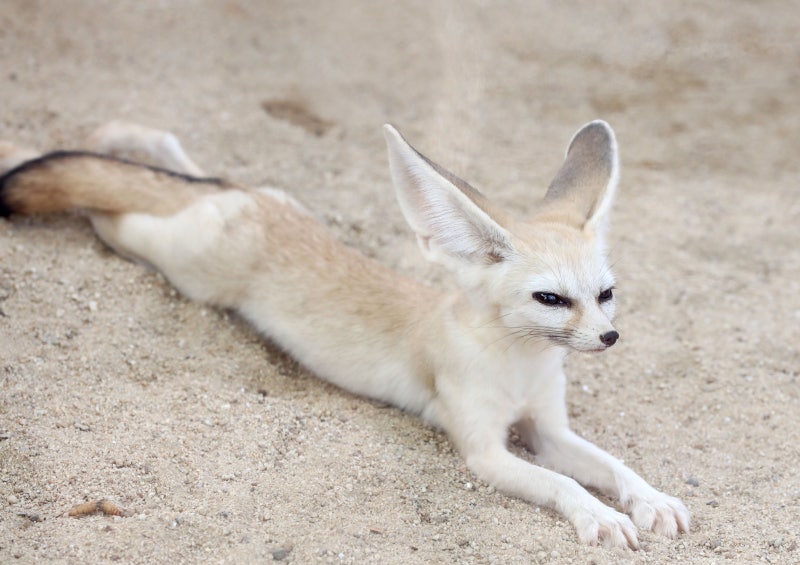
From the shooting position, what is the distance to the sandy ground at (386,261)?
3.45m

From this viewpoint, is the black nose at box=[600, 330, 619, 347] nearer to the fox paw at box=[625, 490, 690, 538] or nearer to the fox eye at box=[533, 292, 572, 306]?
the fox eye at box=[533, 292, 572, 306]

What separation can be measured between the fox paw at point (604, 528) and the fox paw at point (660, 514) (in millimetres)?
114

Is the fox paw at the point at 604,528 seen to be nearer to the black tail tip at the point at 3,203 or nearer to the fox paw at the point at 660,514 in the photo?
the fox paw at the point at 660,514

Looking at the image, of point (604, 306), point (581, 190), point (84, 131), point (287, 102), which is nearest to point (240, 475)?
point (604, 306)

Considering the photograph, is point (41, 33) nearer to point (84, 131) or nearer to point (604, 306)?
point (84, 131)

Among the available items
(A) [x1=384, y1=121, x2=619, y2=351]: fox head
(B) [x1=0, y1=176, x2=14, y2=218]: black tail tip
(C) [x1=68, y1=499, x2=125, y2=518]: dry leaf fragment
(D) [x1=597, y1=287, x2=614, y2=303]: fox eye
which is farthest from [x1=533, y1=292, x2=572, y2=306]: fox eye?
(B) [x1=0, y1=176, x2=14, y2=218]: black tail tip

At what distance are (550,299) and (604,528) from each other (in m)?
0.94

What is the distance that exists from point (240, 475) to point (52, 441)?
0.76m

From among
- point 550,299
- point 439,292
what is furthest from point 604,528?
point 439,292

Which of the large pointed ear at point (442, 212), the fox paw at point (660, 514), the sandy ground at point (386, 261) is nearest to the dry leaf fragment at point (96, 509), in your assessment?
the sandy ground at point (386, 261)

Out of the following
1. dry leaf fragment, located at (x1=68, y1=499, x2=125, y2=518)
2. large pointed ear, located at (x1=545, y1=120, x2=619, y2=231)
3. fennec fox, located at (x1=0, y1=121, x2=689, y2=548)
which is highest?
large pointed ear, located at (x1=545, y1=120, x2=619, y2=231)

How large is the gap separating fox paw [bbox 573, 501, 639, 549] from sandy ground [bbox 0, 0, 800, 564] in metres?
0.06

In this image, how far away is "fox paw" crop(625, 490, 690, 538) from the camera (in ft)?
11.9

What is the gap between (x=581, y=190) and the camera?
165 inches
